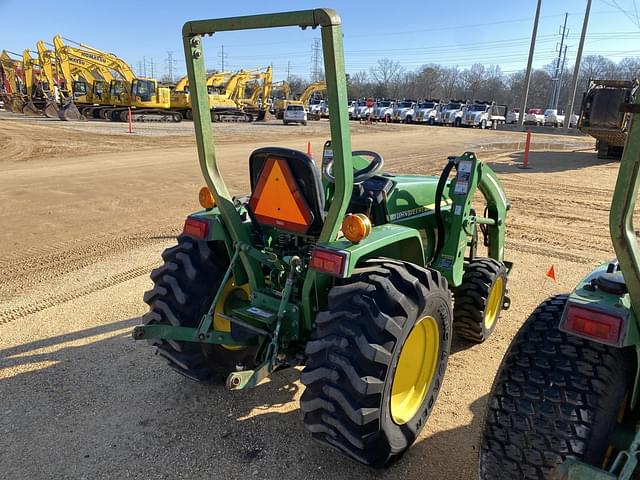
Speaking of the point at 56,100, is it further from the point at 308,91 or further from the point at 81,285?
the point at 81,285

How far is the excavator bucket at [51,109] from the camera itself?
28016 mm

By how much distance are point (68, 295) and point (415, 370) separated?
377 cm

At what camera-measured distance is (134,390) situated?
356cm

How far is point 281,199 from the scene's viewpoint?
3.04 meters

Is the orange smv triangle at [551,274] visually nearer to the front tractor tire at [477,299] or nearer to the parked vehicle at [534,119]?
the front tractor tire at [477,299]

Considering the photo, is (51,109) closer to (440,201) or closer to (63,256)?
(63,256)

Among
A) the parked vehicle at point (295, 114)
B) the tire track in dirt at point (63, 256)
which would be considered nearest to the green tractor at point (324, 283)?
the tire track in dirt at point (63, 256)

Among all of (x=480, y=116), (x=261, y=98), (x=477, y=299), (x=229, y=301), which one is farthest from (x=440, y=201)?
(x=480, y=116)

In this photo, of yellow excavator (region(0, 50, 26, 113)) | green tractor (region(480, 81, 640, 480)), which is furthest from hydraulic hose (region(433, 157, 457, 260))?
yellow excavator (region(0, 50, 26, 113))

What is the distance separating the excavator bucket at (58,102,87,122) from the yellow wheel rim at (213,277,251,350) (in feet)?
91.7

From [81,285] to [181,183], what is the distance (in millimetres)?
6152

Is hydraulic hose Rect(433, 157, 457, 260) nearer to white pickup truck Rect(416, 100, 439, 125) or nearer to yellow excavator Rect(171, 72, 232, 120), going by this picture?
yellow excavator Rect(171, 72, 232, 120)

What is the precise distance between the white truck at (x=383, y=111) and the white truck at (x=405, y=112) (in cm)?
43

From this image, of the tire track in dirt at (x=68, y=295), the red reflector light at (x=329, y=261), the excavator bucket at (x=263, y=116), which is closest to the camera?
the red reflector light at (x=329, y=261)
